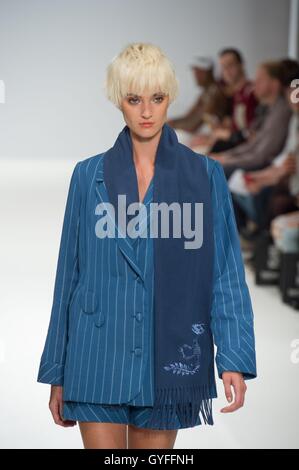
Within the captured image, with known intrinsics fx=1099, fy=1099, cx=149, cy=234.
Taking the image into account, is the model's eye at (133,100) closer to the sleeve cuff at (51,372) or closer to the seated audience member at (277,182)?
the sleeve cuff at (51,372)

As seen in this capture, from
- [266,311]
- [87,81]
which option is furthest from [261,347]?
[87,81]

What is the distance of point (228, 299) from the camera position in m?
1.98

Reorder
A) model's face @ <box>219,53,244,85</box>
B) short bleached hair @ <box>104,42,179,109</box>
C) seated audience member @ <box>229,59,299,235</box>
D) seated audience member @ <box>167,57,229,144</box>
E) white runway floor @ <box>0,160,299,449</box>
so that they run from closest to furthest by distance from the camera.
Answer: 1. short bleached hair @ <box>104,42,179,109</box>
2. white runway floor @ <box>0,160,299,449</box>
3. seated audience member @ <box>229,59,299,235</box>
4. seated audience member @ <box>167,57,229,144</box>
5. model's face @ <box>219,53,244,85</box>

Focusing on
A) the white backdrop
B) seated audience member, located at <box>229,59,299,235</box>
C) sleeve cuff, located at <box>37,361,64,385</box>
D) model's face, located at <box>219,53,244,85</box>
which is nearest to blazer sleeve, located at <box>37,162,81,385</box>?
sleeve cuff, located at <box>37,361,64,385</box>

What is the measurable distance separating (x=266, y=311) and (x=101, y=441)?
9.66ft

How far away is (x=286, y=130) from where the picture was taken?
588 centimetres

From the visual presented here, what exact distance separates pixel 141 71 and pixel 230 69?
171 inches

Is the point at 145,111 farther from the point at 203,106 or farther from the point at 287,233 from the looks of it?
the point at 203,106

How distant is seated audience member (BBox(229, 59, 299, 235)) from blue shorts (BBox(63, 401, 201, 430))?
10.9 ft

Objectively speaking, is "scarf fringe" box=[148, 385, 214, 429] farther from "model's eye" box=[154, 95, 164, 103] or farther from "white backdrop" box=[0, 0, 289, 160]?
"white backdrop" box=[0, 0, 289, 160]

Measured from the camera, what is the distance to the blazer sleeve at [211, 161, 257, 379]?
77.5 inches

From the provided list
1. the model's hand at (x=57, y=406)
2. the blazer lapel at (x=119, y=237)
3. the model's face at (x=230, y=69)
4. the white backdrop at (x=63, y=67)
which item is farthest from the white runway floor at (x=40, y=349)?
the model's face at (x=230, y=69)
